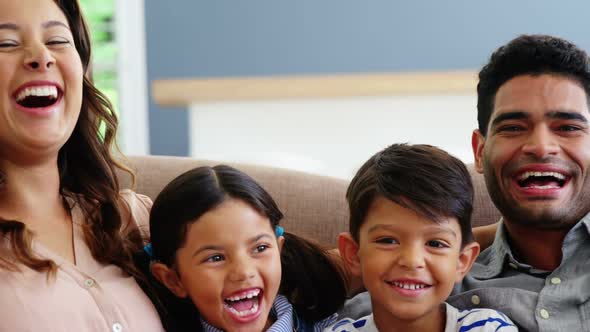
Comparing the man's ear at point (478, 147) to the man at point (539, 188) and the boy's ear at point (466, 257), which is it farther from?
the boy's ear at point (466, 257)

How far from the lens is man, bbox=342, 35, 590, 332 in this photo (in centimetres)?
167

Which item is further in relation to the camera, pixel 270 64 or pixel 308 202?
pixel 270 64

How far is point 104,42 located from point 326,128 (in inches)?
54.7

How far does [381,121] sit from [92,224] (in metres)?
2.34

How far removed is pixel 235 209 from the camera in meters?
1.55

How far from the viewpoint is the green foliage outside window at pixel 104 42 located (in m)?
4.43

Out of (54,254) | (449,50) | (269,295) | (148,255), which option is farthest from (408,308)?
(449,50)

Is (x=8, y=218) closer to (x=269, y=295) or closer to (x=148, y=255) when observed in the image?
(x=148, y=255)

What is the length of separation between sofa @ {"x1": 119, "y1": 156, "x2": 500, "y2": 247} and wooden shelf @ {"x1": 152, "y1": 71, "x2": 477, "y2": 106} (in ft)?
5.54

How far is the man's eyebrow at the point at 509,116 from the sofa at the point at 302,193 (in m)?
0.31

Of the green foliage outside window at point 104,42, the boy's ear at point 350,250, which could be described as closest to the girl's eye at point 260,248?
the boy's ear at point 350,250

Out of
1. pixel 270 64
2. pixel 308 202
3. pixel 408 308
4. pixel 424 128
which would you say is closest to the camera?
pixel 408 308

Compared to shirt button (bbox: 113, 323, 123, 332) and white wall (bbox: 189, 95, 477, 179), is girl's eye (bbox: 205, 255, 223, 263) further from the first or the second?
white wall (bbox: 189, 95, 477, 179)

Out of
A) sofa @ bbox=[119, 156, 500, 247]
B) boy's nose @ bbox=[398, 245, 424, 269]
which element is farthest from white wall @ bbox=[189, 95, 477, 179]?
boy's nose @ bbox=[398, 245, 424, 269]
